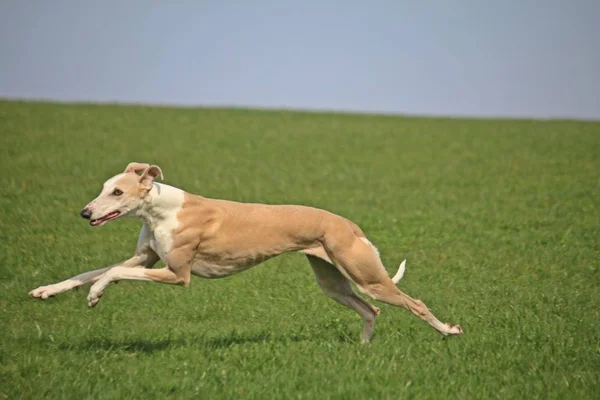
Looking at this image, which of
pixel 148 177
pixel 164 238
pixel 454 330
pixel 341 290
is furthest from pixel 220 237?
pixel 454 330

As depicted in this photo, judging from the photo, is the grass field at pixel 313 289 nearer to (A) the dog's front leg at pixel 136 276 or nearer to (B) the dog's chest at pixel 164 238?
(A) the dog's front leg at pixel 136 276

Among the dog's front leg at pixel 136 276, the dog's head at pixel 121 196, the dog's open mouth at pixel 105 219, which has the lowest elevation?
the dog's front leg at pixel 136 276

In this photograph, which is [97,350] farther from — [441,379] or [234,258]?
[441,379]

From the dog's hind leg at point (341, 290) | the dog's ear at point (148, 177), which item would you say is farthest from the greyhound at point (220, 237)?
the dog's hind leg at point (341, 290)

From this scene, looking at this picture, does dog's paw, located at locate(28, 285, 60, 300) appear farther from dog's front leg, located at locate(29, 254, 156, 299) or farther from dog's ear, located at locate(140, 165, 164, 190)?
dog's ear, located at locate(140, 165, 164, 190)

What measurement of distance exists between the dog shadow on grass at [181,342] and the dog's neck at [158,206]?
3.58 ft

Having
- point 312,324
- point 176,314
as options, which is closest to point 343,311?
point 312,324

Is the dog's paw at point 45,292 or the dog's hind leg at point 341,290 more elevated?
the dog's paw at point 45,292

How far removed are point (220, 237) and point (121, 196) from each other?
991 mm

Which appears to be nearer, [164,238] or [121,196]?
[121,196]

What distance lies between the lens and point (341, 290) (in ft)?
30.0

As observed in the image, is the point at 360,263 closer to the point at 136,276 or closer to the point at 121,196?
the point at 136,276

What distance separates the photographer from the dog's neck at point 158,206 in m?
8.15

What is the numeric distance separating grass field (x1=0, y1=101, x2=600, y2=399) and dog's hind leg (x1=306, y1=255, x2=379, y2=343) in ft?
0.82
